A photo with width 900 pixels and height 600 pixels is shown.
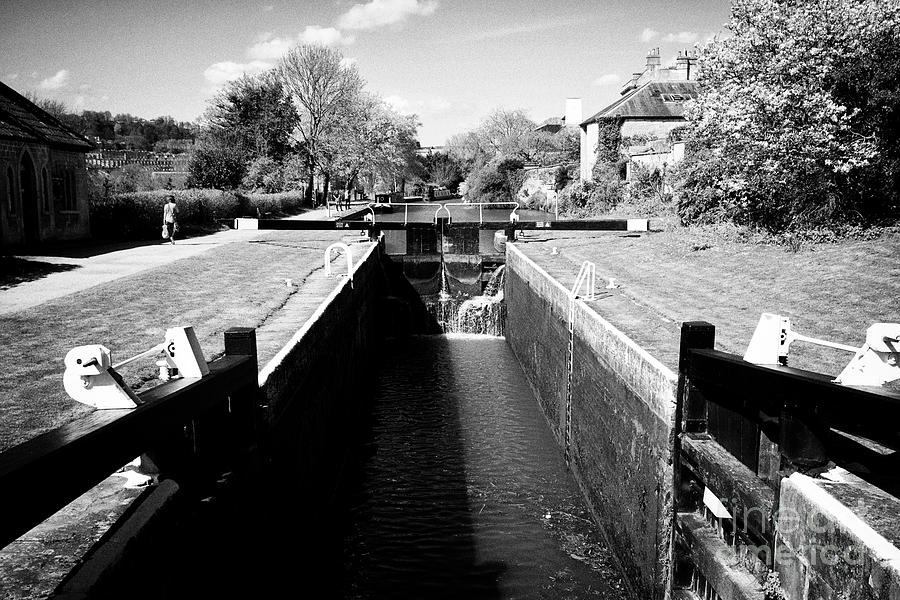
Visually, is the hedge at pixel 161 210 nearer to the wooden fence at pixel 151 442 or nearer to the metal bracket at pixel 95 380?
the wooden fence at pixel 151 442

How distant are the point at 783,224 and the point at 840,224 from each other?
5.48 feet

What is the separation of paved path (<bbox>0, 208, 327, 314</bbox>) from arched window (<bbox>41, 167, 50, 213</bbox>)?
2.07m

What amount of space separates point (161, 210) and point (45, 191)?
16.9 ft

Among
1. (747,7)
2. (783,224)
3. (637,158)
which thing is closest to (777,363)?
(783,224)

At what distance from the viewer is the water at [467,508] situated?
7469 mm

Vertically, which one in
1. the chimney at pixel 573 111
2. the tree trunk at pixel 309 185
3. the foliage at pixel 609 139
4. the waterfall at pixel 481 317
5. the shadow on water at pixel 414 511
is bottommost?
the shadow on water at pixel 414 511

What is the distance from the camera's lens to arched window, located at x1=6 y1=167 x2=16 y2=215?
16.4 metres

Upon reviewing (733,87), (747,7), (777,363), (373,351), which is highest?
(747,7)

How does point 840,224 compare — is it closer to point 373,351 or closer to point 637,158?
point 373,351

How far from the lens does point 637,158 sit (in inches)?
1492

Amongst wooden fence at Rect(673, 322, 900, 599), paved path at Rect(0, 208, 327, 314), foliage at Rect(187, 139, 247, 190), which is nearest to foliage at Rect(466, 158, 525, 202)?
foliage at Rect(187, 139, 247, 190)

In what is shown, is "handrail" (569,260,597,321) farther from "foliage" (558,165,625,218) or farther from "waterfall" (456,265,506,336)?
"foliage" (558,165,625,218)

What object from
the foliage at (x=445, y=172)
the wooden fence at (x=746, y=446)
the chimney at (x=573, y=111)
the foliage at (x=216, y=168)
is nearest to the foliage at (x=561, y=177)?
the foliage at (x=216, y=168)

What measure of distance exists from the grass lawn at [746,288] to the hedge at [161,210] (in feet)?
42.0
